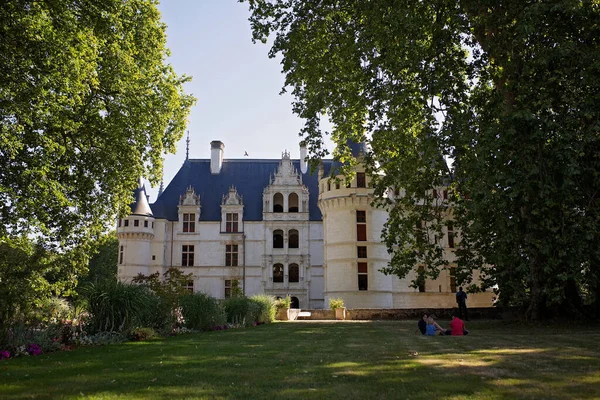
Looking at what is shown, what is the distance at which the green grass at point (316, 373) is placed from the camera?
5227 millimetres

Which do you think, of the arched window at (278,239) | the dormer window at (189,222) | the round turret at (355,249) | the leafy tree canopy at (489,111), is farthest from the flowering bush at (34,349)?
the dormer window at (189,222)

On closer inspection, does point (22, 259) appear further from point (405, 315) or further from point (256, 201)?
point (256, 201)

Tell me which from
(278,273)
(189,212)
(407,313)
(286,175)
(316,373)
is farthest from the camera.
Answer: (286,175)

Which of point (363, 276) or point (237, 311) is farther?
point (363, 276)

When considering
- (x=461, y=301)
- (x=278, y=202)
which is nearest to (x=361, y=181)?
(x=278, y=202)

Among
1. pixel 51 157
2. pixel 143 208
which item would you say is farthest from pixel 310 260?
pixel 51 157

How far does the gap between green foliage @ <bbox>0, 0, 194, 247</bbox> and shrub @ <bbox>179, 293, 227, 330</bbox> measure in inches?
170

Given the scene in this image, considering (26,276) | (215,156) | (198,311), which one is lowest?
(198,311)

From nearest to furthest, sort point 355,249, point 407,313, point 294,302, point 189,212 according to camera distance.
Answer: point 407,313 → point 355,249 → point 294,302 → point 189,212

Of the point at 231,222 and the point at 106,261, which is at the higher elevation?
the point at 231,222

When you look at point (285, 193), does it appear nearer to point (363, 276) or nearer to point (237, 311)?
Result: point (363, 276)

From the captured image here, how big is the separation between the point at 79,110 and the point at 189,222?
27.9 m

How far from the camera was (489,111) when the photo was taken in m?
14.9

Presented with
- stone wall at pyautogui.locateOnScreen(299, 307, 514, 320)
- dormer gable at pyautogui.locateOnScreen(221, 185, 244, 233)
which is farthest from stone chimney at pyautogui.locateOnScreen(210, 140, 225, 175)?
stone wall at pyautogui.locateOnScreen(299, 307, 514, 320)
